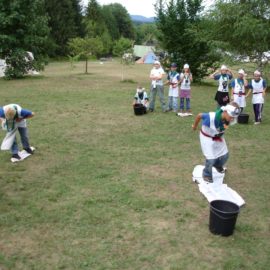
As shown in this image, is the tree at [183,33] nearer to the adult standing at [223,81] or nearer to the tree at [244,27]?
the tree at [244,27]

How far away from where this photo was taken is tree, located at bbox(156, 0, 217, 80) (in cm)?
2373

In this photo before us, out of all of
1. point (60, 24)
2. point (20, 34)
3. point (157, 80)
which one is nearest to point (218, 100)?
point (157, 80)

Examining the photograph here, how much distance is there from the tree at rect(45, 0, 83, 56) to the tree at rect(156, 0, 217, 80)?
41.1 meters

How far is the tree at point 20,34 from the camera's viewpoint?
24.8 m

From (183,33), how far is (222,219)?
20.2m

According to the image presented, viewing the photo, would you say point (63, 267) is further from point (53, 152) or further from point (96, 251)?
point (53, 152)

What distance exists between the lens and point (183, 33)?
23.8 meters

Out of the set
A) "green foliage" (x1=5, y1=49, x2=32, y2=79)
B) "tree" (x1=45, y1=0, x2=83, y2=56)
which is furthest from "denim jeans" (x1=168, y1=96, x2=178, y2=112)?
"tree" (x1=45, y1=0, x2=83, y2=56)

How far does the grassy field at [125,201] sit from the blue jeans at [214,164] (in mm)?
412

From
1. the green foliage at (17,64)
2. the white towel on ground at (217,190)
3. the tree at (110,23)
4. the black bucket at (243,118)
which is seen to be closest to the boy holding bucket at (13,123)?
the white towel on ground at (217,190)

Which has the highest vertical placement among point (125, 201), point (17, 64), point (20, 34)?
point (20, 34)

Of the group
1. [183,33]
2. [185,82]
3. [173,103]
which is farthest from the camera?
[183,33]

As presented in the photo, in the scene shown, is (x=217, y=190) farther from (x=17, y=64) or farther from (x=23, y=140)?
(x=17, y=64)

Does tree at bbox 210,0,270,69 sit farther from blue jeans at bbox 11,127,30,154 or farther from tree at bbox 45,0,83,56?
tree at bbox 45,0,83,56
